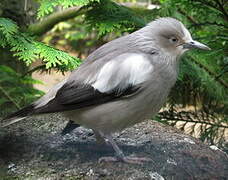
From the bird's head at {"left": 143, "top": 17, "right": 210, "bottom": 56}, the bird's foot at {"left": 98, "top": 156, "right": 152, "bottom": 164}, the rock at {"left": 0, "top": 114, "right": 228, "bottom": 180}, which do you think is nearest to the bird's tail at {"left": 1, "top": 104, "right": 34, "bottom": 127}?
the rock at {"left": 0, "top": 114, "right": 228, "bottom": 180}

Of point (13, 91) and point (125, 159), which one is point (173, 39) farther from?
point (13, 91)

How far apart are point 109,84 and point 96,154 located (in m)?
0.54

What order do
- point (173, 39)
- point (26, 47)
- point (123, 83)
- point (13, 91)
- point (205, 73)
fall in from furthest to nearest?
point (13, 91), point (205, 73), point (26, 47), point (173, 39), point (123, 83)

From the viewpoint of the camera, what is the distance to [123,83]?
3297 mm

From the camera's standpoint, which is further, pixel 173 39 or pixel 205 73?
pixel 205 73

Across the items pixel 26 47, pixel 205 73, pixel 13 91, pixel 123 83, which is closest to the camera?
pixel 123 83

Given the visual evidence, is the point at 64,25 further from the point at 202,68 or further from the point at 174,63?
the point at 174,63

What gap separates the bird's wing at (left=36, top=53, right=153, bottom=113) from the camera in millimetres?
3279

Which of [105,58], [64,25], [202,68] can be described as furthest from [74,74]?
[64,25]

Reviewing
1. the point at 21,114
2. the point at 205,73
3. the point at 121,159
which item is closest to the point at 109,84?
the point at 121,159

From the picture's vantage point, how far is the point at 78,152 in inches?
139

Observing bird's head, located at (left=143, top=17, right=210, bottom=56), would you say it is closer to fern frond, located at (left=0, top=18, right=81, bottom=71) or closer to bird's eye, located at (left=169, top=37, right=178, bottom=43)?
bird's eye, located at (left=169, top=37, right=178, bottom=43)

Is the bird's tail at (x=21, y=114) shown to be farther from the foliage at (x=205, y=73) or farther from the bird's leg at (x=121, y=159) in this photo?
the foliage at (x=205, y=73)

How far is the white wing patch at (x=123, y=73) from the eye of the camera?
3277 millimetres
